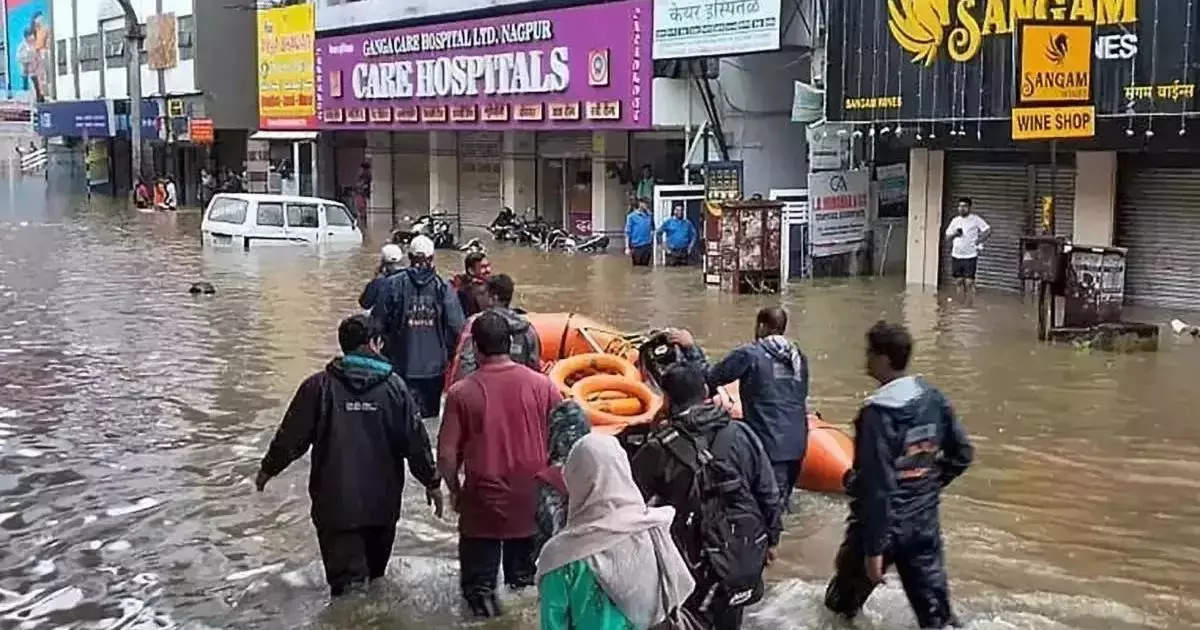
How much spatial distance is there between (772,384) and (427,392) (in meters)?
3.86

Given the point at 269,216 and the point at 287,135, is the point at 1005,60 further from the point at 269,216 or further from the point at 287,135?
the point at 287,135

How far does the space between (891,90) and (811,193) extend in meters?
2.38

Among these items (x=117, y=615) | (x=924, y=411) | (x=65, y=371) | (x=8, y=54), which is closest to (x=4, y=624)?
(x=117, y=615)

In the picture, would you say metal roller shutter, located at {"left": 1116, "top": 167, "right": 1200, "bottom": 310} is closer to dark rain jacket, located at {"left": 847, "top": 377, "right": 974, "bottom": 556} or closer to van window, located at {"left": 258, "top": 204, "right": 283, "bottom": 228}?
dark rain jacket, located at {"left": 847, "top": 377, "right": 974, "bottom": 556}

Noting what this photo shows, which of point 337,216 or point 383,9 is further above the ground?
point 383,9

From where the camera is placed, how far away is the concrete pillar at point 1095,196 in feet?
68.2

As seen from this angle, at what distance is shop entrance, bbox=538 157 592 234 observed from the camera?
3503cm

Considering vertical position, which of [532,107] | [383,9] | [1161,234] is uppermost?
[383,9]

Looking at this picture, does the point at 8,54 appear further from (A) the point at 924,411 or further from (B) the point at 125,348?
(A) the point at 924,411

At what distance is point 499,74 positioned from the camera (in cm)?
3416

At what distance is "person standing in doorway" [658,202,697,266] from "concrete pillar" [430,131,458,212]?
14.1 meters

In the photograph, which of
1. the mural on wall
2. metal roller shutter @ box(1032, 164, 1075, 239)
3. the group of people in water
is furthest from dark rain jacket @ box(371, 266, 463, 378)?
the mural on wall

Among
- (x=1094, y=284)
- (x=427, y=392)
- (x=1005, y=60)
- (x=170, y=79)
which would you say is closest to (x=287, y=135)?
(x=170, y=79)

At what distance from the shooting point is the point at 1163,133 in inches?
744
